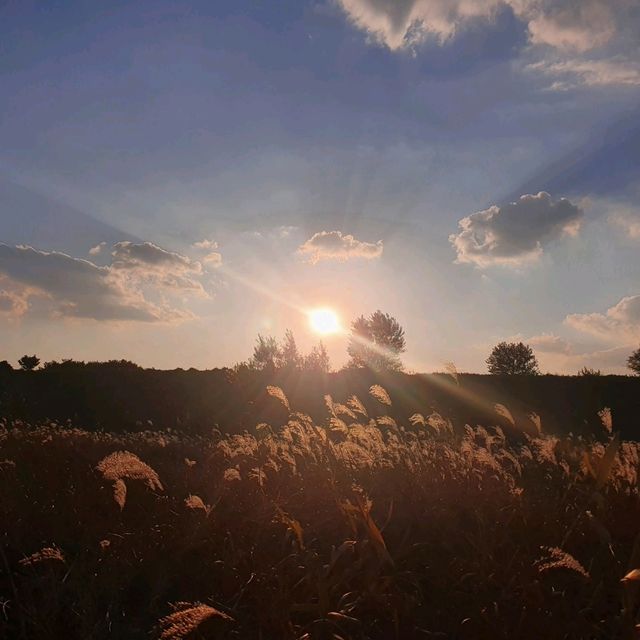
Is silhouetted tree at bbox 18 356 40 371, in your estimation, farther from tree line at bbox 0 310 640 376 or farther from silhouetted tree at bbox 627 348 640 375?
silhouetted tree at bbox 627 348 640 375

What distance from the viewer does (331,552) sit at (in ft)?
13.4

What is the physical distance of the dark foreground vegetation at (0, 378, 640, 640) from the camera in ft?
10.2

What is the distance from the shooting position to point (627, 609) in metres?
2.73

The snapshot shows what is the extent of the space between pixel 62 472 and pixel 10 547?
242 centimetres

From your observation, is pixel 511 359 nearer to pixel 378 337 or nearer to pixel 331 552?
pixel 378 337

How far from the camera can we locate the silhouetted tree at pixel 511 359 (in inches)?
2131

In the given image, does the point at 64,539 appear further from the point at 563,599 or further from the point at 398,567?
the point at 563,599

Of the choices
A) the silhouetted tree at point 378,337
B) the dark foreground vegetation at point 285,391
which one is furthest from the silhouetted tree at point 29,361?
the silhouetted tree at point 378,337

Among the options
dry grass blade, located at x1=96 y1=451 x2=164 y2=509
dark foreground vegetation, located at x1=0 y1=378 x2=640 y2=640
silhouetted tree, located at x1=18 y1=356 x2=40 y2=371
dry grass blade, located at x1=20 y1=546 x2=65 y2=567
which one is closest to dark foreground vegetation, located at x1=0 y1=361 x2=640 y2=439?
silhouetted tree, located at x1=18 y1=356 x2=40 y2=371

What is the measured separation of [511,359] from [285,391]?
119 feet

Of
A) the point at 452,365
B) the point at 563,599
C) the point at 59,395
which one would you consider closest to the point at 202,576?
the point at 563,599

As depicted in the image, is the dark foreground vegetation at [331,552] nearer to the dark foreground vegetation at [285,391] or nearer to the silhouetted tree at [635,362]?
the dark foreground vegetation at [285,391]

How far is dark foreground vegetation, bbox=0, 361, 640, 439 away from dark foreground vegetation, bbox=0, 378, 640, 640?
17.6 meters

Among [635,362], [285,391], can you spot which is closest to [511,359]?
[635,362]
